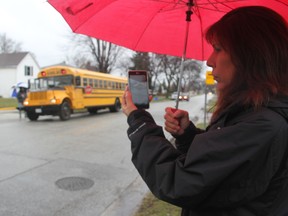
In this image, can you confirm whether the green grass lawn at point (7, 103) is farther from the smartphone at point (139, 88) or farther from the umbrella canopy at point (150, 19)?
the smartphone at point (139, 88)

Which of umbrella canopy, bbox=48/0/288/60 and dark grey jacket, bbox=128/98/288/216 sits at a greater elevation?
umbrella canopy, bbox=48/0/288/60

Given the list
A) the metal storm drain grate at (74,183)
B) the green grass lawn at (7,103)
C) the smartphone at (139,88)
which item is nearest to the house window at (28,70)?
the green grass lawn at (7,103)

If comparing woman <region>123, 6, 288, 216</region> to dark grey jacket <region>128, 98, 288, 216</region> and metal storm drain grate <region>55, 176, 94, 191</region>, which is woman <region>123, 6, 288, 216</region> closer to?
dark grey jacket <region>128, 98, 288, 216</region>

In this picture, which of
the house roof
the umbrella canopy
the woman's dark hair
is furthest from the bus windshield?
the house roof

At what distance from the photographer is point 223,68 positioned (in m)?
1.45

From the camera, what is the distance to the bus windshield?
1672 centimetres

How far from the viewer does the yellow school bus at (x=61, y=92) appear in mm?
15750

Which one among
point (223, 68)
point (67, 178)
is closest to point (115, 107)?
point (67, 178)

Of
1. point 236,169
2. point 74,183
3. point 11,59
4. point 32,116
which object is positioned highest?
point 11,59

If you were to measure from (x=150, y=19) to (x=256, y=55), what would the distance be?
159 cm

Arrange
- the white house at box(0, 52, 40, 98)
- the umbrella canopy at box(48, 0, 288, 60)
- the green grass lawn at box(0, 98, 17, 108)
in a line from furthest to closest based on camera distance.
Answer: the white house at box(0, 52, 40, 98) → the green grass lawn at box(0, 98, 17, 108) → the umbrella canopy at box(48, 0, 288, 60)

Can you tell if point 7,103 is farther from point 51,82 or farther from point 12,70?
point 12,70

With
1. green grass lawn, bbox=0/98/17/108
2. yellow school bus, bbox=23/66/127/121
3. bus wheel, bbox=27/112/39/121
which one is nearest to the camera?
yellow school bus, bbox=23/66/127/121

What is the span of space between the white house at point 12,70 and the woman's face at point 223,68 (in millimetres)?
52372
